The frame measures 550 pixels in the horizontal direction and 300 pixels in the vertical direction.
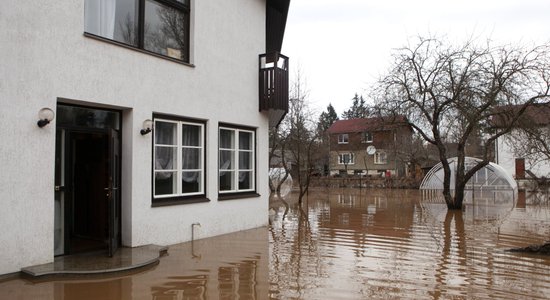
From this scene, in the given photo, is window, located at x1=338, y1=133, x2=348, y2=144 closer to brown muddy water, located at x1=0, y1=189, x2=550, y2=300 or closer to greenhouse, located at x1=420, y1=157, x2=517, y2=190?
greenhouse, located at x1=420, y1=157, x2=517, y2=190

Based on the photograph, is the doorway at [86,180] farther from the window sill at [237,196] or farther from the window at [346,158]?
the window at [346,158]

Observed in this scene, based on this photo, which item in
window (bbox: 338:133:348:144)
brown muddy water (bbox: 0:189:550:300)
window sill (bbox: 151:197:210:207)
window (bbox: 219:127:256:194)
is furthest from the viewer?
window (bbox: 338:133:348:144)

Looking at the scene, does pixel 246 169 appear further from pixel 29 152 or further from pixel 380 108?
pixel 380 108

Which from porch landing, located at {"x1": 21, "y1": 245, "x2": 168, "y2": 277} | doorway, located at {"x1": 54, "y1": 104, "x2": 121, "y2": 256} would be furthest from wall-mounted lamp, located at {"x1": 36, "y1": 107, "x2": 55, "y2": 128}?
porch landing, located at {"x1": 21, "y1": 245, "x2": 168, "y2": 277}

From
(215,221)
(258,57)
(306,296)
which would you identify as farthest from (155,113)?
(306,296)

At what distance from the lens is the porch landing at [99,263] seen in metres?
5.99

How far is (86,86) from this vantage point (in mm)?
7012

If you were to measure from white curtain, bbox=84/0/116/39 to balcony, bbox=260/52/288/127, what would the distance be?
4.14 m

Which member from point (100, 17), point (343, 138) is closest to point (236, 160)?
point (100, 17)

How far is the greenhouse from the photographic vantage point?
920 inches

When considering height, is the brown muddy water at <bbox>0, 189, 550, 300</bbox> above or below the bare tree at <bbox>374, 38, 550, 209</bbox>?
below

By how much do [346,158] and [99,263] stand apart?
1739 inches

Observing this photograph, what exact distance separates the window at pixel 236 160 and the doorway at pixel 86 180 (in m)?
2.73

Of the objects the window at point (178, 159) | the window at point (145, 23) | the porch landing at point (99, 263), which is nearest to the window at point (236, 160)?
the window at point (178, 159)
